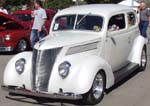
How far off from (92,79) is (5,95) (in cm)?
198

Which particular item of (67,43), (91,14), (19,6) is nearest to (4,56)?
(91,14)

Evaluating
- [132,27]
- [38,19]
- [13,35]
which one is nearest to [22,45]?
[13,35]

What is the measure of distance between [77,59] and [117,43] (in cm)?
173

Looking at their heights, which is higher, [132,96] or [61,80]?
[61,80]

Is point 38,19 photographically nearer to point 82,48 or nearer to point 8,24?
point 8,24

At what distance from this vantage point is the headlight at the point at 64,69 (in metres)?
7.41

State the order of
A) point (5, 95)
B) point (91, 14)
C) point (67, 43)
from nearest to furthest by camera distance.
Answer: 1. point (67, 43)
2. point (5, 95)
3. point (91, 14)

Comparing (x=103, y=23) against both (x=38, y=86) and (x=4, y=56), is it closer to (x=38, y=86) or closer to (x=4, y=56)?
(x=38, y=86)

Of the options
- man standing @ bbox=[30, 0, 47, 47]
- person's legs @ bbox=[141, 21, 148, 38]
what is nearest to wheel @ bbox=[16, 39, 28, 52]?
man standing @ bbox=[30, 0, 47, 47]

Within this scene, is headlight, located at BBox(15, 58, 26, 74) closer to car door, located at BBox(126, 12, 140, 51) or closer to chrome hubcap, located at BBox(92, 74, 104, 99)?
chrome hubcap, located at BBox(92, 74, 104, 99)

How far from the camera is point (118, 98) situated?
8.17m

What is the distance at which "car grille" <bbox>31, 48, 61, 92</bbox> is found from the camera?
754cm

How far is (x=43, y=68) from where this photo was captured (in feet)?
24.8

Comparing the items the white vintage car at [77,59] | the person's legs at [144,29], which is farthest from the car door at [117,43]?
the person's legs at [144,29]
